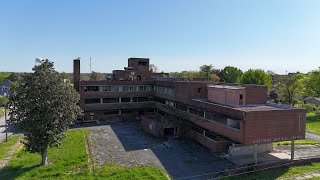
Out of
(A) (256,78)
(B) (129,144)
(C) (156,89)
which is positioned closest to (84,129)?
(B) (129,144)

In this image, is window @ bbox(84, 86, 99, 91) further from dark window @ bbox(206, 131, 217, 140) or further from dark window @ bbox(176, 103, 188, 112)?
dark window @ bbox(206, 131, 217, 140)

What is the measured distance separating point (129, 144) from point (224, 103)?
14.8 m

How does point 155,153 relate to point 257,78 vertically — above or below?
below

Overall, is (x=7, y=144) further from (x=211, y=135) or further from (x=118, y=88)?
(x=211, y=135)

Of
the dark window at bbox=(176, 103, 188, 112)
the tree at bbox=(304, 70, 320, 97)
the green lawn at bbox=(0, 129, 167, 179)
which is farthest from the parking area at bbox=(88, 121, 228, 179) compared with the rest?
the tree at bbox=(304, 70, 320, 97)

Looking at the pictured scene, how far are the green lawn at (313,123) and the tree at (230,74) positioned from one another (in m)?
40.1

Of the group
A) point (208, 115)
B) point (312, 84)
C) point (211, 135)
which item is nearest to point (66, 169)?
point (211, 135)

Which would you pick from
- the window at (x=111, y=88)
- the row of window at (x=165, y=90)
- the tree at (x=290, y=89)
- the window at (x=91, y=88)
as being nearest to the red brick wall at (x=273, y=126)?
the row of window at (x=165, y=90)

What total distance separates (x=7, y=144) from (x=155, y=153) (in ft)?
76.5

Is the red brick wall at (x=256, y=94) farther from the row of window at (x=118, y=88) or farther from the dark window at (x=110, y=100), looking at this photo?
the dark window at (x=110, y=100)

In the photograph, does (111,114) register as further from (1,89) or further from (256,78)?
(1,89)

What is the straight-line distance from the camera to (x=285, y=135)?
104 feet

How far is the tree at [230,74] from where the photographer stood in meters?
111

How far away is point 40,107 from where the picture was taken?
1220 inches
